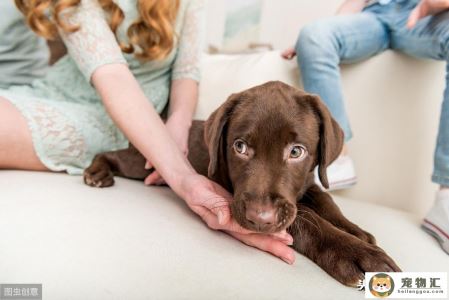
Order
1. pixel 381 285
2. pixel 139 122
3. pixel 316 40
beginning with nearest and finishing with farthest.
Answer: pixel 381 285 → pixel 139 122 → pixel 316 40

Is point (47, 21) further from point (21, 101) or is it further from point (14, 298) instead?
point (14, 298)

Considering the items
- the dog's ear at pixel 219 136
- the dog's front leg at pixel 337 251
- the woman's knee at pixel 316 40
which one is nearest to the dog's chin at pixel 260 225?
the dog's front leg at pixel 337 251

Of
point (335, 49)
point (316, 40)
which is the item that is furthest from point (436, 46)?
point (316, 40)

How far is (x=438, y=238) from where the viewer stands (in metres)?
1.51

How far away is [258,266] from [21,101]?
53.3 inches

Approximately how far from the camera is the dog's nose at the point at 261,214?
1104 mm

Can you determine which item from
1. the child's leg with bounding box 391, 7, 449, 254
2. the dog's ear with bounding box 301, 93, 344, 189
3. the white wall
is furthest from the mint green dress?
the white wall

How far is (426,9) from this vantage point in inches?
71.6

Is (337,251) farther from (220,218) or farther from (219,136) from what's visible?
(219,136)

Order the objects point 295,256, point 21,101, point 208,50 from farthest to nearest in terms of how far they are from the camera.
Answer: point 208,50, point 21,101, point 295,256

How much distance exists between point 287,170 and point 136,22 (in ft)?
4.06

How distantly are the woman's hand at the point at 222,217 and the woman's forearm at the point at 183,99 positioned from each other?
2.33ft

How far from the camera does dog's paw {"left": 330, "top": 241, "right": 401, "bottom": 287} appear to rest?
3.55ft

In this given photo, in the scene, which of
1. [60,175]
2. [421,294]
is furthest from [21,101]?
[421,294]
